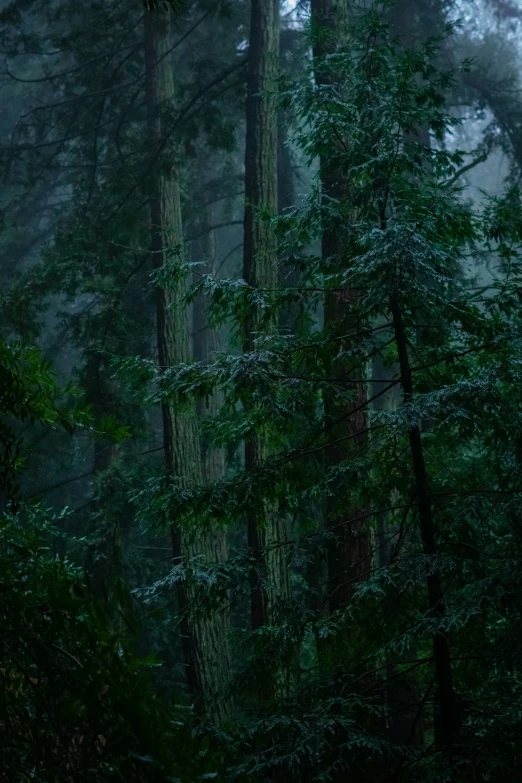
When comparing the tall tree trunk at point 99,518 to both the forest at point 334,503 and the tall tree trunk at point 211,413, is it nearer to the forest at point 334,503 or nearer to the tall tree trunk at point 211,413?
the tall tree trunk at point 211,413

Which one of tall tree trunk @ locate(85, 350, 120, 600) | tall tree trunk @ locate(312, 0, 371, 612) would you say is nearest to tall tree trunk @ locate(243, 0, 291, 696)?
tall tree trunk @ locate(312, 0, 371, 612)

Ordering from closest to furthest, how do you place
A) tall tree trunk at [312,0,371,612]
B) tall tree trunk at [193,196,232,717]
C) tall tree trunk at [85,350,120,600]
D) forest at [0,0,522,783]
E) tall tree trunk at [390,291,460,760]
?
1. forest at [0,0,522,783]
2. tall tree trunk at [390,291,460,760]
3. tall tree trunk at [312,0,371,612]
4. tall tree trunk at [85,350,120,600]
5. tall tree trunk at [193,196,232,717]

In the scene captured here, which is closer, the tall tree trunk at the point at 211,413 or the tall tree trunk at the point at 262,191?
the tall tree trunk at the point at 262,191

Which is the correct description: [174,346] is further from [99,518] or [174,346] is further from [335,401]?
[335,401]

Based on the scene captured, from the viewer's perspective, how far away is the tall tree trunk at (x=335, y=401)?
5562 millimetres

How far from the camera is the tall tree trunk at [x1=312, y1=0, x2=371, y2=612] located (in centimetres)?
556

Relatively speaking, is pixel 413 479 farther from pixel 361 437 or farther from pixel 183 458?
pixel 183 458

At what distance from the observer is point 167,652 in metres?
16.6

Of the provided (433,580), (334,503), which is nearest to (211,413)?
(334,503)

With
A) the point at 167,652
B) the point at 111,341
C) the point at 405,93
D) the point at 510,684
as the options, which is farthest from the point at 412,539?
the point at 167,652

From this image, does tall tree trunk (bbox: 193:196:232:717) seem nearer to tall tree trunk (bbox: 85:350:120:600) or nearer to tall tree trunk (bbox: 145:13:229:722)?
tall tree trunk (bbox: 145:13:229:722)

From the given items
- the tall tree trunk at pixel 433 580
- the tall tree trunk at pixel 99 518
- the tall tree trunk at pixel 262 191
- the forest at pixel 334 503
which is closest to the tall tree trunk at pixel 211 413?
the tall tree trunk at pixel 99 518

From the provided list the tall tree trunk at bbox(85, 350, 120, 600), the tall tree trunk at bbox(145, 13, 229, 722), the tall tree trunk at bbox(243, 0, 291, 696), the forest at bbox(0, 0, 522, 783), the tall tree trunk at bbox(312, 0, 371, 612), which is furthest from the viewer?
the tall tree trunk at bbox(85, 350, 120, 600)

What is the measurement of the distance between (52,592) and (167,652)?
15.2 metres
